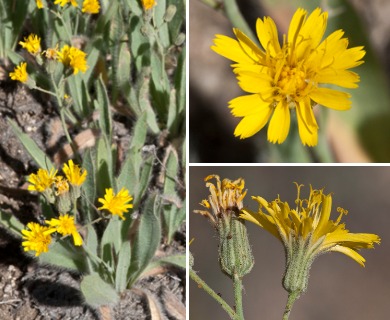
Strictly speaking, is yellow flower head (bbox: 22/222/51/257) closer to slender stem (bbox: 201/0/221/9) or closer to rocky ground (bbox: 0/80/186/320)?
A: rocky ground (bbox: 0/80/186/320)

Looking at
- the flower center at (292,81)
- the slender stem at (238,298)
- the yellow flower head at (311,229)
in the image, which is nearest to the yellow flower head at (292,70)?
the flower center at (292,81)

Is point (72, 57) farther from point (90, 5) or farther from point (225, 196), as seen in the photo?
point (225, 196)

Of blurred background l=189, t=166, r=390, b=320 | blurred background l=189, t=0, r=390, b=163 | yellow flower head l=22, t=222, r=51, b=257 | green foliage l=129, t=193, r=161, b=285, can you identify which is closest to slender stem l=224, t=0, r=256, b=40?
blurred background l=189, t=0, r=390, b=163

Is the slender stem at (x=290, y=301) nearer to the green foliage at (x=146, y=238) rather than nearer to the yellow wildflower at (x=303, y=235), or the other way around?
the yellow wildflower at (x=303, y=235)

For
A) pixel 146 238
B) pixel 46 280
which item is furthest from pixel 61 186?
pixel 46 280

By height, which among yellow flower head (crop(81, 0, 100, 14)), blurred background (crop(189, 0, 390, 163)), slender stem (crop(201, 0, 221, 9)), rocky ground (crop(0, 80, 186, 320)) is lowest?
rocky ground (crop(0, 80, 186, 320))
